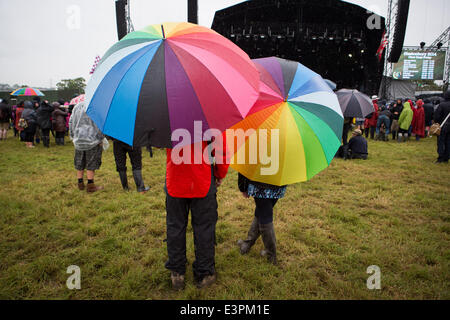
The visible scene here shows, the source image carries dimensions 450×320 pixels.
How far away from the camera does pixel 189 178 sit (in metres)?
2.10

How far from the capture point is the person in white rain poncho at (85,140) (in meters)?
4.53

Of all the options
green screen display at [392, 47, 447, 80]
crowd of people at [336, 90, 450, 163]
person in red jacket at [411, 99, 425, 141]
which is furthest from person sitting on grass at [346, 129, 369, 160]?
green screen display at [392, 47, 447, 80]

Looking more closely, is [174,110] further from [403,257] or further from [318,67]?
[318,67]

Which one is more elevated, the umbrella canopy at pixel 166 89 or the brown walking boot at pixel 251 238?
the umbrella canopy at pixel 166 89

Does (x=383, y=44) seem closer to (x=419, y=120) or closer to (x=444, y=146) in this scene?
(x=419, y=120)

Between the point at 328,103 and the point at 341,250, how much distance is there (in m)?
1.97

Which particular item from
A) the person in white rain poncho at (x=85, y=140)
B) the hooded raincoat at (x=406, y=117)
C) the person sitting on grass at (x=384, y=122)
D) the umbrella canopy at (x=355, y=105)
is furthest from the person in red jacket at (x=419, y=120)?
the person in white rain poncho at (x=85, y=140)

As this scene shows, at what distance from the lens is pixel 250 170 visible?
2.09 m

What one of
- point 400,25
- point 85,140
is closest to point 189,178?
point 85,140

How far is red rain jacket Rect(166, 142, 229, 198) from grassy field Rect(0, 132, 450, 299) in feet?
3.24

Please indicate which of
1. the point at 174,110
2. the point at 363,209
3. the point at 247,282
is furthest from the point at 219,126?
the point at 363,209

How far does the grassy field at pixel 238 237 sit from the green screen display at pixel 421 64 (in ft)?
96.0

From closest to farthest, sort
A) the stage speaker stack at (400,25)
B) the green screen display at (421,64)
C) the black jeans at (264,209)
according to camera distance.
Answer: the black jeans at (264,209), the stage speaker stack at (400,25), the green screen display at (421,64)

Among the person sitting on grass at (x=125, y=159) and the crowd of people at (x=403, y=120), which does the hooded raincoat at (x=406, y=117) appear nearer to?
the crowd of people at (x=403, y=120)
